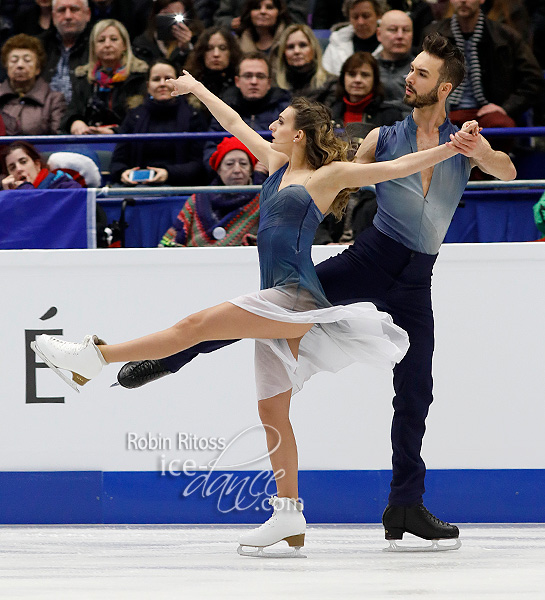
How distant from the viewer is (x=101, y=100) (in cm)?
669

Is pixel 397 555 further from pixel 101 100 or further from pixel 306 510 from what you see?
pixel 101 100

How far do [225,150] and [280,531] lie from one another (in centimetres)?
246

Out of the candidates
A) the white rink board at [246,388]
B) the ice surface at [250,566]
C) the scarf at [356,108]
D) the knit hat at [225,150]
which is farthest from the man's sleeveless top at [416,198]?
the scarf at [356,108]

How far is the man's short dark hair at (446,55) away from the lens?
3.59 meters

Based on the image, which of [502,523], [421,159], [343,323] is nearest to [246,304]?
[343,323]

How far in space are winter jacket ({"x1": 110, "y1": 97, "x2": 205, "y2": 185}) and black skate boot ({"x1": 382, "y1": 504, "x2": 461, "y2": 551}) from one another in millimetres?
2561

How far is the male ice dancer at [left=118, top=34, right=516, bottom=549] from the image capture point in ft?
11.9

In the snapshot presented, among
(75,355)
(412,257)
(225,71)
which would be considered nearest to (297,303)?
(412,257)

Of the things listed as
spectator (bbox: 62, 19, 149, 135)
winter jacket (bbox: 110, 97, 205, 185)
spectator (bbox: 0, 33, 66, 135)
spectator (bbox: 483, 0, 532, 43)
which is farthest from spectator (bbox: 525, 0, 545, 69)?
spectator (bbox: 0, 33, 66, 135)

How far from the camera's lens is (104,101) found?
6.69 metres

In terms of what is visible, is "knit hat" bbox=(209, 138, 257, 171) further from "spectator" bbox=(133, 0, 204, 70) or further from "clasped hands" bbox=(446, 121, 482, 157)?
"clasped hands" bbox=(446, 121, 482, 157)

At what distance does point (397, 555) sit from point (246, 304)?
3.20 feet

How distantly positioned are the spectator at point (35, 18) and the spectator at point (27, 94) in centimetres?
73

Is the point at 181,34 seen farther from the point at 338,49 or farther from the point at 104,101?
the point at 338,49
